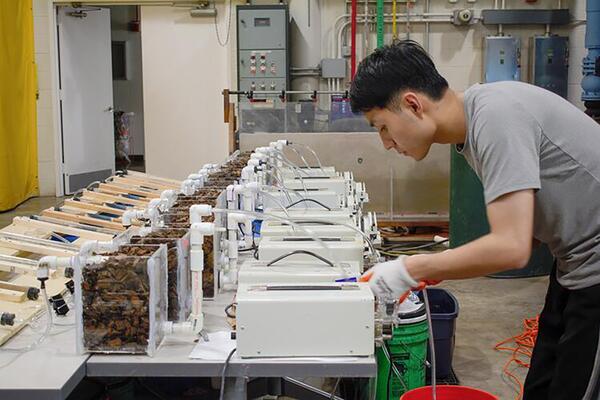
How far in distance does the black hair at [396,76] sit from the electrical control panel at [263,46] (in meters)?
5.65

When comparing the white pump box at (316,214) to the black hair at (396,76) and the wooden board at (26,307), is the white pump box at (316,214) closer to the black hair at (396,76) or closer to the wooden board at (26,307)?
the wooden board at (26,307)

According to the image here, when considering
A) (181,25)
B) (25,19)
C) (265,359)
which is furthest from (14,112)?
(265,359)

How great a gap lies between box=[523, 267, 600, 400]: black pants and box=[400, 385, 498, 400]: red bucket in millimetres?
624

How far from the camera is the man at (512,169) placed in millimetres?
1509

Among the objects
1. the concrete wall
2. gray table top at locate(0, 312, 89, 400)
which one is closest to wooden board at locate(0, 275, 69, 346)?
gray table top at locate(0, 312, 89, 400)

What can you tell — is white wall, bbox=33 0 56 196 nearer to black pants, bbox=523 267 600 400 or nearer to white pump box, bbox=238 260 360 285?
white pump box, bbox=238 260 360 285

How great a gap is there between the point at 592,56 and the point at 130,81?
647 cm

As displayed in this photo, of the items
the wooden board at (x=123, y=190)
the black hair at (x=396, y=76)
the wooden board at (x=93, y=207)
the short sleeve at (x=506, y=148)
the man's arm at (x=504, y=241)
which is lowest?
the wooden board at (x=93, y=207)

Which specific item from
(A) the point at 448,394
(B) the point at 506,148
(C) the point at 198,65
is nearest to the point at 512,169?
(B) the point at 506,148

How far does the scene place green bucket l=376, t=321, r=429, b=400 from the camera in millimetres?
2922

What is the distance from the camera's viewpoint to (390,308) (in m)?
1.95

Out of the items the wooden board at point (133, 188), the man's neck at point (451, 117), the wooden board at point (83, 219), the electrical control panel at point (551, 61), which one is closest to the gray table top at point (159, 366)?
the man's neck at point (451, 117)

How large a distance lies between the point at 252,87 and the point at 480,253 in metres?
5.93

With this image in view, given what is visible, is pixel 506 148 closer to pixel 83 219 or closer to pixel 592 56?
pixel 83 219
